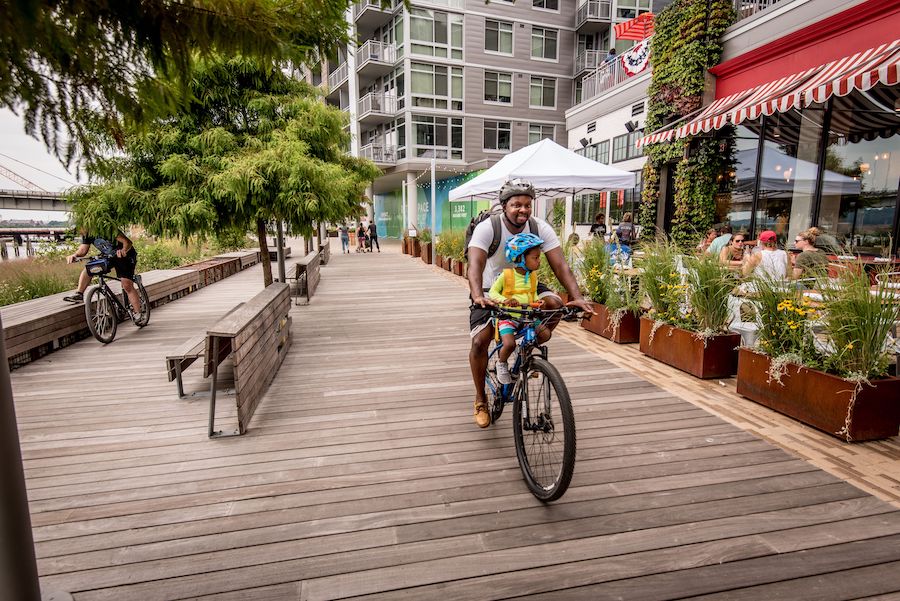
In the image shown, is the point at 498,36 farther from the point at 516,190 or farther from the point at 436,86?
the point at 516,190

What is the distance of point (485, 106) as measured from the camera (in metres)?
31.1

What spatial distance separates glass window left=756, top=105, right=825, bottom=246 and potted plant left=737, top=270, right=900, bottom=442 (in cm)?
735

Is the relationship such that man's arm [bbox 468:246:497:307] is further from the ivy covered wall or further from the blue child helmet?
the ivy covered wall

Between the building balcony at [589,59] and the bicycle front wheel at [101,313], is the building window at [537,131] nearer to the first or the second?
the building balcony at [589,59]

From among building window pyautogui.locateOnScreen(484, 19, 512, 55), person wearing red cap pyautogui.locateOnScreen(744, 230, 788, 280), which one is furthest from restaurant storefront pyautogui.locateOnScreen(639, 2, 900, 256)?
building window pyautogui.locateOnScreen(484, 19, 512, 55)

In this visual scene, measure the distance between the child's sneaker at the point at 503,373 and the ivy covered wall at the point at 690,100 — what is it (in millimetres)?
9860

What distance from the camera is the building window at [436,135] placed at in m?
30.2

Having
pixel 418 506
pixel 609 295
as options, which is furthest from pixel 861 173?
pixel 418 506

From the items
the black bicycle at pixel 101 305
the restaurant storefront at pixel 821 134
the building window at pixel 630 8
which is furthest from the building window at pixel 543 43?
the black bicycle at pixel 101 305

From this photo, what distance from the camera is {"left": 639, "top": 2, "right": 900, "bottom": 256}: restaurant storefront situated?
26.4 feet

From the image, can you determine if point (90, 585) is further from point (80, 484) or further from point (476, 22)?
point (476, 22)

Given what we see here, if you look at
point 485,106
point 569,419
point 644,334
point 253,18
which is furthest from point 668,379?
point 485,106

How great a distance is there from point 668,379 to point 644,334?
0.98 metres

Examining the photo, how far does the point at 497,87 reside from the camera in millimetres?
31328
